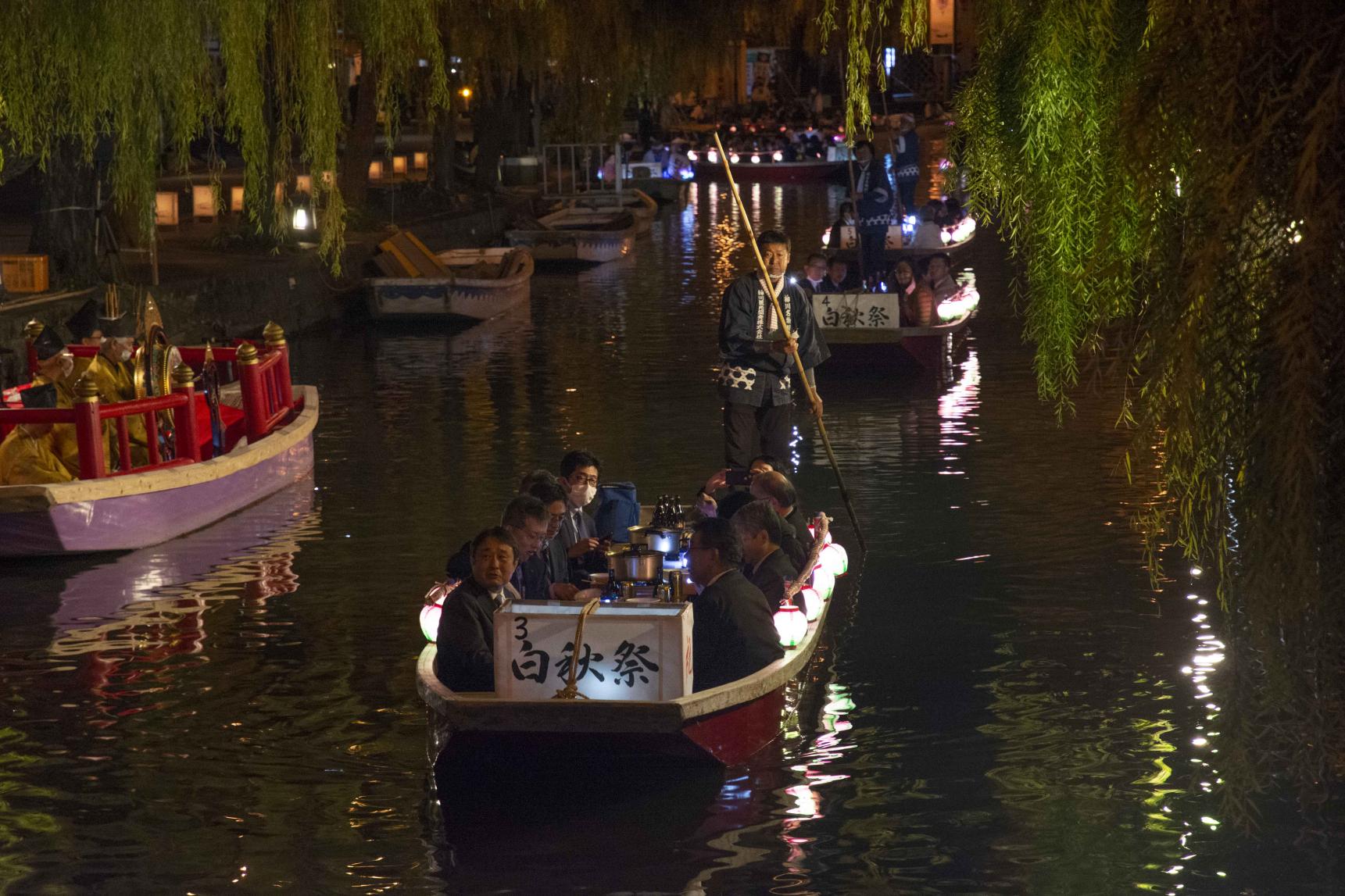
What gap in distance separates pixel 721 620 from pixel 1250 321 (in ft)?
12.0

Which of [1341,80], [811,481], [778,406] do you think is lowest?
[811,481]

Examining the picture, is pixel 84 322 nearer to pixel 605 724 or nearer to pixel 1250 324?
pixel 605 724

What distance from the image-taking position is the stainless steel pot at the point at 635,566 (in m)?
8.22

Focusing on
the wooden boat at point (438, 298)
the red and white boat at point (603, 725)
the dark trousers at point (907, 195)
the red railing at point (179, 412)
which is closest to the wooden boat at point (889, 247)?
the dark trousers at point (907, 195)

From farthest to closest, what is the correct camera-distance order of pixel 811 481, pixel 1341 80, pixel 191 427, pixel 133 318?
pixel 133 318, pixel 811 481, pixel 191 427, pixel 1341 80

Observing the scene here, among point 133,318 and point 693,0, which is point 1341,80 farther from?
point 693,0

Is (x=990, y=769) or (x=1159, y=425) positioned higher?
(x=1159, y=425)

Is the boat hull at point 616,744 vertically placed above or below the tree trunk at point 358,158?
below

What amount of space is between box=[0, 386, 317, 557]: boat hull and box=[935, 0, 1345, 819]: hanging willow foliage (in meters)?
8.25

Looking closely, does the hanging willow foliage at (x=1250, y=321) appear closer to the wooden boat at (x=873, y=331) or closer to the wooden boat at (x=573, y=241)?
the wooden boat at (x=873, y=331)

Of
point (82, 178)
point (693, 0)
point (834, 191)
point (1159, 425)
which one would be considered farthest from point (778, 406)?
point (834, 191)

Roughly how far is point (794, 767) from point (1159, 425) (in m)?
3.70

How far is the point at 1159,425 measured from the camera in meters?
4.37

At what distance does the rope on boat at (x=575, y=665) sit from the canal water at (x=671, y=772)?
0.49 meters
